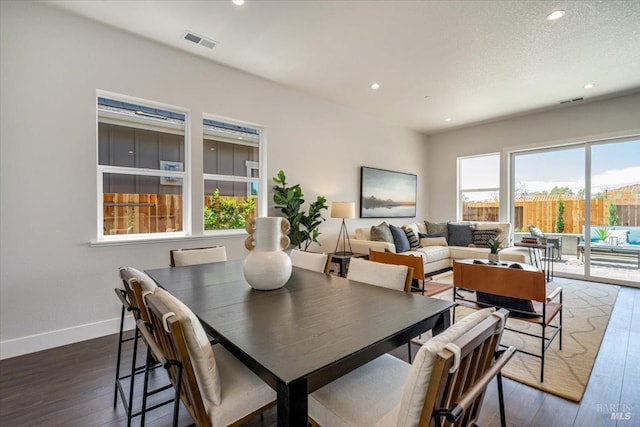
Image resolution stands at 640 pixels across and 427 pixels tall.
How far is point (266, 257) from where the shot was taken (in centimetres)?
172

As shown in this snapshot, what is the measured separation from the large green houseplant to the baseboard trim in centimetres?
210

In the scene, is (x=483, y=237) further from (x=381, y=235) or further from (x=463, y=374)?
(x=463, y=374)

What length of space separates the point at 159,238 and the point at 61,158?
1122mm

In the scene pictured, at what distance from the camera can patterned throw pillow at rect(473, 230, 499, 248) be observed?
5504 millimetres

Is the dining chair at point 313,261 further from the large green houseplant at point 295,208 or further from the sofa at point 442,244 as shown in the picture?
the sofa at point 442,244

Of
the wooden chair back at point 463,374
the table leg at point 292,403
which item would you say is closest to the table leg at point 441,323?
the wooden chair back at point 463,374

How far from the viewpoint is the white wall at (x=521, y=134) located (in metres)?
4.72

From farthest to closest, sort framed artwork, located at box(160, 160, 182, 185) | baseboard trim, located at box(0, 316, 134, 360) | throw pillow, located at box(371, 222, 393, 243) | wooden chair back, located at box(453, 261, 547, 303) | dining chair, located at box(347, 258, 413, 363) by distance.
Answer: throw pillow, located at box(371, 222, 393, 243) < framed artwork, located at box(160, 160, 182, 185) < baseboard trim, located at box(0, 316, 134, 360) < wooden chair back, located at box(453, 261, 547, 303) < dining chair, located at box(347, 258, 413, 363)

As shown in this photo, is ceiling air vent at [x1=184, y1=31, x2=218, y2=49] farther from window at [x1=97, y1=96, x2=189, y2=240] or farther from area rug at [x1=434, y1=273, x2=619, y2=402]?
area rug at [x1=434, y1=273, x2=619, y2=402]

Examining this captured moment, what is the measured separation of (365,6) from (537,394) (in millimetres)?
3256

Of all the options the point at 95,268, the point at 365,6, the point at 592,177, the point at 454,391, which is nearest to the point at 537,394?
the point at 454,391

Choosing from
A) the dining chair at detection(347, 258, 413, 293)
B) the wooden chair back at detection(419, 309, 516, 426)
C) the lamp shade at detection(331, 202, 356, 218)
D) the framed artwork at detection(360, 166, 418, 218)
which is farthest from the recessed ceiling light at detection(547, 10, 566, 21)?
the framed artwork at detection(360, 166, 418, 218)

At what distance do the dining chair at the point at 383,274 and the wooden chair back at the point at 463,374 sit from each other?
761 mm

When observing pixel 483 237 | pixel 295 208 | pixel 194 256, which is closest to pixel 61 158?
pixel 194 256
